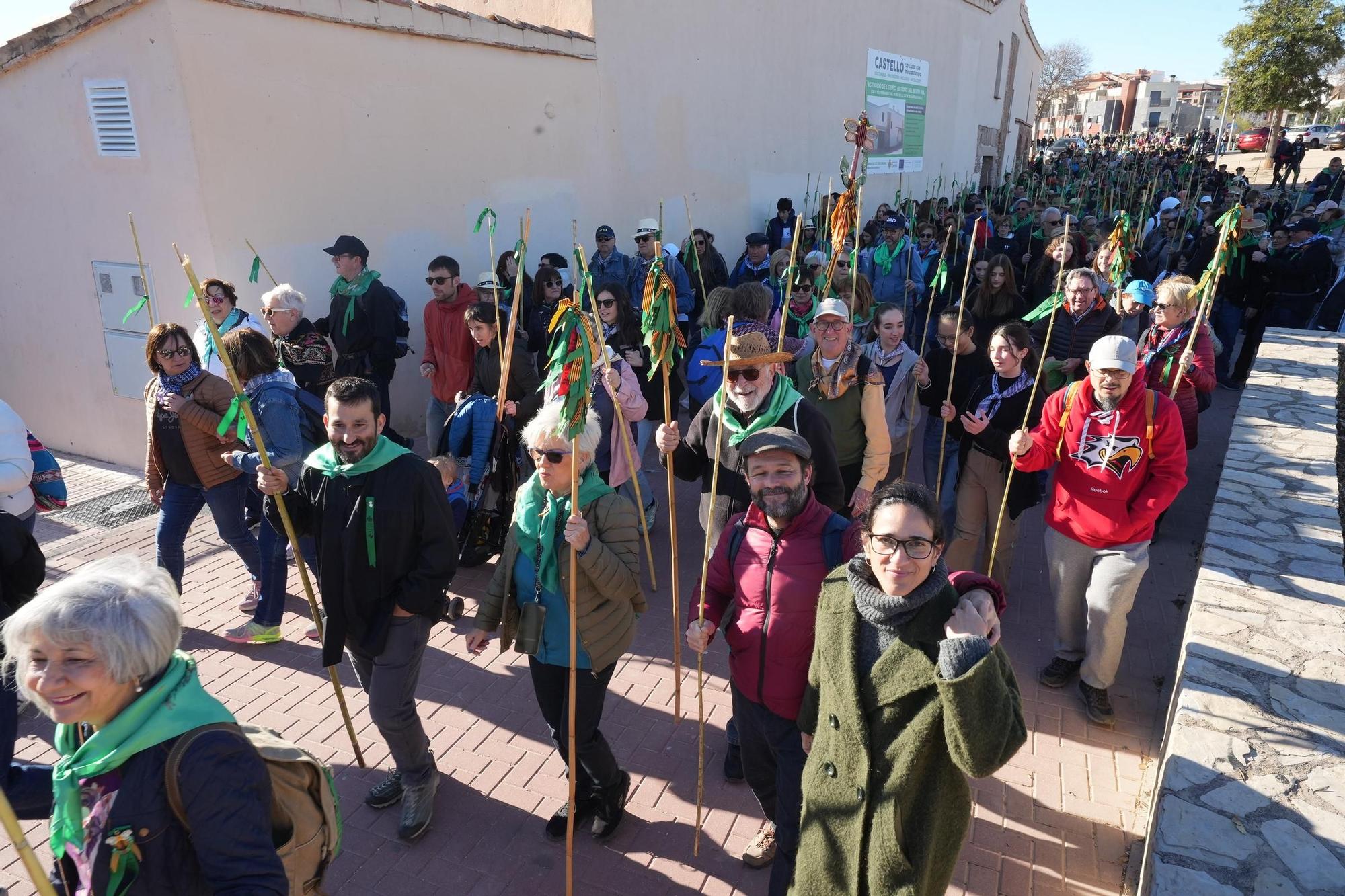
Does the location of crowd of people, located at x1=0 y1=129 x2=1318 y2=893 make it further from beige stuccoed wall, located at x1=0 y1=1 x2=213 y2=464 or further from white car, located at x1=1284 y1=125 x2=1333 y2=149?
white car, located at x1=1284 y1=125 x2=1333 y2=149

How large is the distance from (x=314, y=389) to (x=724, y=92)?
376 inches

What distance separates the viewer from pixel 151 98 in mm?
6453

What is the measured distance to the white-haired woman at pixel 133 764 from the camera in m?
1.80

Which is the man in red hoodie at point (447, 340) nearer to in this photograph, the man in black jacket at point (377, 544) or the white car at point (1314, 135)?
the man in black jacket at point (377, 544)

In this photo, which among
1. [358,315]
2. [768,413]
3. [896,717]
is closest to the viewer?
[896,717]

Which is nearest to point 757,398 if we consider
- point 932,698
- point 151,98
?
point 932,698

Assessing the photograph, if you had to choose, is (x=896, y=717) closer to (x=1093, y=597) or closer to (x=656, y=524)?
(x=1093, y=597)

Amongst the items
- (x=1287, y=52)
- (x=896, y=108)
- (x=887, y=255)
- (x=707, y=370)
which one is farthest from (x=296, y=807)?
(x=1287, y=52)

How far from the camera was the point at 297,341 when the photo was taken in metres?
5.80

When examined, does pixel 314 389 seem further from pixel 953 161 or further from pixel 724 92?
pixel 953 161

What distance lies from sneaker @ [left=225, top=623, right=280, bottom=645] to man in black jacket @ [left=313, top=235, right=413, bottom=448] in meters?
2.19

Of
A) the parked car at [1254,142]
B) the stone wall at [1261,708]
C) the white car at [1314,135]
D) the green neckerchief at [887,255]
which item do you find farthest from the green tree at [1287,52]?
the stone wall at [1261,708]

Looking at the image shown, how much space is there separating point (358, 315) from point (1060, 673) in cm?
562

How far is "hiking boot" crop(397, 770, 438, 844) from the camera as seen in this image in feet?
11.4
